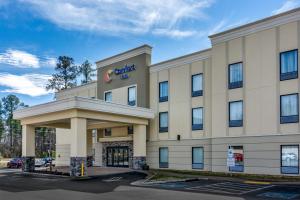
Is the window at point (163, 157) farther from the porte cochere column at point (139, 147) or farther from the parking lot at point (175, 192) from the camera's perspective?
the parking lot at point (175, 192)

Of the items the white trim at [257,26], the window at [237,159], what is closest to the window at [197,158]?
the window at [237,159]

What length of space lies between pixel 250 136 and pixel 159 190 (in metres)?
10.0

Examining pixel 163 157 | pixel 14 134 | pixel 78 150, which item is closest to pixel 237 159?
pixel 163 157

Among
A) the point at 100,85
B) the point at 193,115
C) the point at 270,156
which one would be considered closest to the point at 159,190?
the point at 270,156

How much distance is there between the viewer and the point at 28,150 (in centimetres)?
3391

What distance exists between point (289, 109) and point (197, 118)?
335 inches

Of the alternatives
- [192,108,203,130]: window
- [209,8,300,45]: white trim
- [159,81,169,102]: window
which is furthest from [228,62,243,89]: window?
[159,81,169,102]: window

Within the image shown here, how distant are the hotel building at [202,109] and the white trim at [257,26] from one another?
7cm

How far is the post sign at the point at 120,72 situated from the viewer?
3681cm

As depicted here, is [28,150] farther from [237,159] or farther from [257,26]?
[257,26]

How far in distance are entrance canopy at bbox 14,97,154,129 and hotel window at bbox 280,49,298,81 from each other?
42.5 feet

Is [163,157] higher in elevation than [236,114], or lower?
lower

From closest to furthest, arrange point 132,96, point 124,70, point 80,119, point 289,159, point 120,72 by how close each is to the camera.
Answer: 1. point 289,159
2. point 80,119
3. point 132,96
4. point 124,70
5. point 120,72

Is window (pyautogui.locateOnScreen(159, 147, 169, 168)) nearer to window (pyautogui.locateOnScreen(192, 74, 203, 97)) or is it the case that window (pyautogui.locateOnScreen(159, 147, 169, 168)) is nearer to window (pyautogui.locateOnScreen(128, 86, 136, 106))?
window (pyautogui.locateOnScreen(128, 86, 136, 106))
